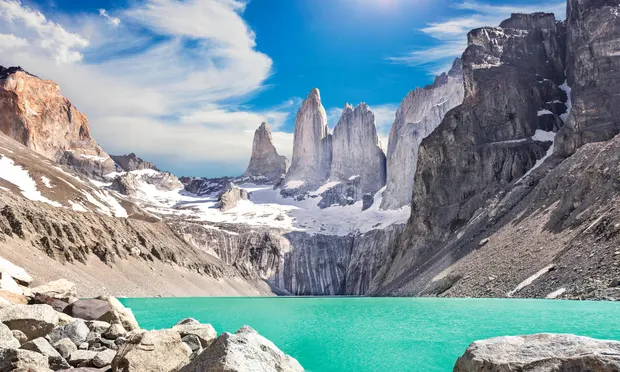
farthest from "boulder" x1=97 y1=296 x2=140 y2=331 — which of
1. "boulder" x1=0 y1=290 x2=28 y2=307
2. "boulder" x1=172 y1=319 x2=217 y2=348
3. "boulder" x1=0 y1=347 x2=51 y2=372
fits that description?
"boulder" x1=0 y1=347 x2=51 y2=372

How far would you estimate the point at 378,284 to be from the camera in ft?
371

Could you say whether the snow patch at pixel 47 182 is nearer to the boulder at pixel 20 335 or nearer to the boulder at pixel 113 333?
the boulder at pixel 113 333

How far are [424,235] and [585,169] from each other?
39.5 meters

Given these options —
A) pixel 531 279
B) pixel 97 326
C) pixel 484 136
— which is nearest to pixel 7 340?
pixel 97 326

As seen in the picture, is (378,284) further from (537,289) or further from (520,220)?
(537,289)

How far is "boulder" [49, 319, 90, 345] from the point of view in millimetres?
15750

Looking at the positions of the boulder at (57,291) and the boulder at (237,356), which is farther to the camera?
the boulder at (57,291)

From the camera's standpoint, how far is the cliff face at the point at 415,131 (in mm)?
181750

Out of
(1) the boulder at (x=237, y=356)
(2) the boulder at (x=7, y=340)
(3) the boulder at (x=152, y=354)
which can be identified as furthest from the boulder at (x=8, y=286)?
(1) the boulder at (x=237, y=356)

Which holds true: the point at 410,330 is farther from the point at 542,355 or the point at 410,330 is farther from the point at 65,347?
the point at 542,355

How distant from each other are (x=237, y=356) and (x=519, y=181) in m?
80.8

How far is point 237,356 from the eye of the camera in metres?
9.78

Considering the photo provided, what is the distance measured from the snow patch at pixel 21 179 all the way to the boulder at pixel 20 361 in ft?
316

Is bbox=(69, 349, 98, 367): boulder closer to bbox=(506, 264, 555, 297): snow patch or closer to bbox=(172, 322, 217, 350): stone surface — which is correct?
bbox=(172, 322, 217, 350): stone surface
